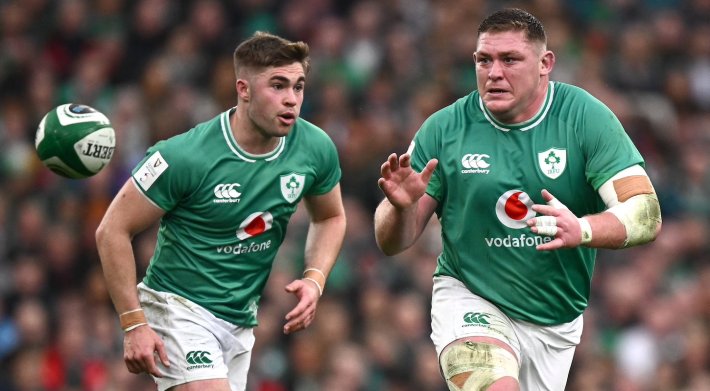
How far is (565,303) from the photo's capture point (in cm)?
780

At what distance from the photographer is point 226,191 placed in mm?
7910

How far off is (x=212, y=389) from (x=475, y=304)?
57.6 inches

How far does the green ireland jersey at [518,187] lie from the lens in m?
7.58

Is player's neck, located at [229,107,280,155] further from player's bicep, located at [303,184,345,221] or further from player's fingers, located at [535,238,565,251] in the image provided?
player's fingers, located at [535,238,565,251]

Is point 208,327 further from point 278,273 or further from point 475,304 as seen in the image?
point 278,273

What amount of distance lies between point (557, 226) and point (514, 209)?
0.87 m

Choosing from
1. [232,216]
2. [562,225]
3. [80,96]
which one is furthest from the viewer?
[80,96]

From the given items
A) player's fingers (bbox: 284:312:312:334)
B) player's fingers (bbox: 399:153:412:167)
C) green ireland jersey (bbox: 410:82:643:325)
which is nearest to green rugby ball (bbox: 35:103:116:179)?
player's fingers (bbox: 284:312:312:334)

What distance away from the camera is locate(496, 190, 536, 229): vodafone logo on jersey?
299 inches

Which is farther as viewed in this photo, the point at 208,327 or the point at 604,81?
the point at 604,81

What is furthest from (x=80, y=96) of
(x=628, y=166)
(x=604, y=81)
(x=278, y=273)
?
(x=628, y=166)

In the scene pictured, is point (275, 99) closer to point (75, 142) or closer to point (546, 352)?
point (75, 142)

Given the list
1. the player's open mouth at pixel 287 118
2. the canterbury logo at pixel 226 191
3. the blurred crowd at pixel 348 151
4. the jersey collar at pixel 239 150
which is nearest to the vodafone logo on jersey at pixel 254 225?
the canterbury logo at pixel 226 191

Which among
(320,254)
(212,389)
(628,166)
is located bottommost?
(212,389)
